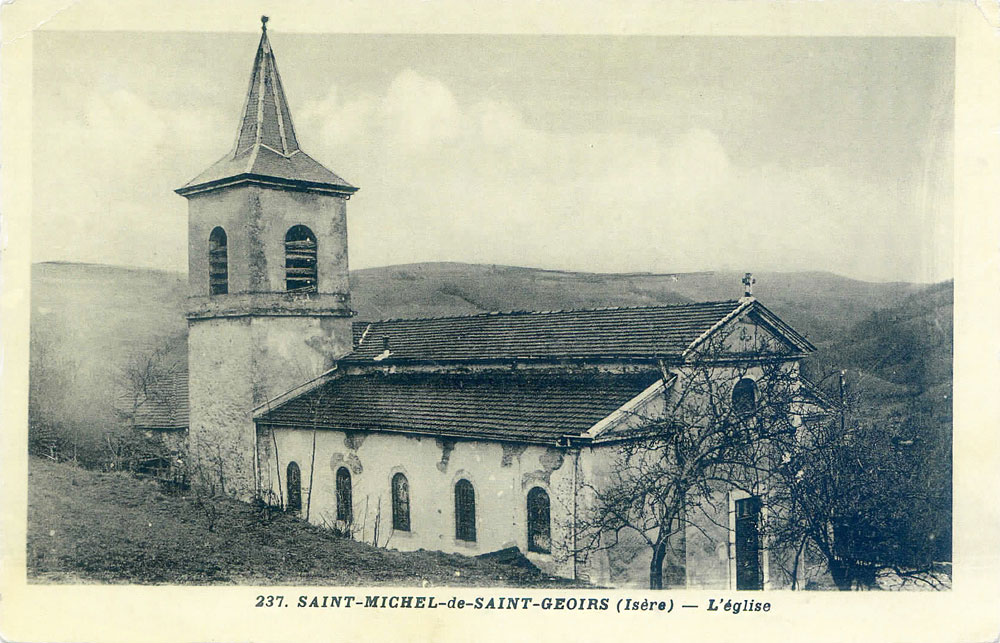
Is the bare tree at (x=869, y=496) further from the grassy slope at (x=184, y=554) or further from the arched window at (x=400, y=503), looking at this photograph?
the arched window at (x=400, y=503)

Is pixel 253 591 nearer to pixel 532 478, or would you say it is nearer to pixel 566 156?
pixel 532 478

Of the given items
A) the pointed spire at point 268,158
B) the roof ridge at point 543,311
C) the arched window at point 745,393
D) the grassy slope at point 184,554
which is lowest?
the grassy slope at point 184,554

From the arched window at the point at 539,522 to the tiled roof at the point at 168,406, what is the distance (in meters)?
7.37

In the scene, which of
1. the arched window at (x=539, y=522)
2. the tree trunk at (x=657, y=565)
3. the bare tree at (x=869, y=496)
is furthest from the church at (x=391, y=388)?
the bare tree at (x=869, y=496)

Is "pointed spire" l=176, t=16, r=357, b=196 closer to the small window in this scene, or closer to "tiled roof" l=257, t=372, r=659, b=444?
"tiled roof" l=257, t=372, r=659, b=444

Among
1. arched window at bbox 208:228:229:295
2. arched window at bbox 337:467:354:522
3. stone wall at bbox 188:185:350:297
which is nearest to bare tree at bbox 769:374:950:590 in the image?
arched window at bbox 337:467:354:522

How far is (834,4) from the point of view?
37.3 feet

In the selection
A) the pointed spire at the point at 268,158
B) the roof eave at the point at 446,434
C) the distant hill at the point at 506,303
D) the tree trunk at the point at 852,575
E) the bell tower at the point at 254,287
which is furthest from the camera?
the bell tower at the point at 254,287

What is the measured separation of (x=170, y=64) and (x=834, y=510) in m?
11.6

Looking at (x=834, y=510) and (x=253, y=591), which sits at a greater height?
(x=834, y=510)

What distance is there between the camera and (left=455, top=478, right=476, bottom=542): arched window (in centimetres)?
1252

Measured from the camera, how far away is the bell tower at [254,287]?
14.7 metres

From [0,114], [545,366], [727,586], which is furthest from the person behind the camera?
[545,366]

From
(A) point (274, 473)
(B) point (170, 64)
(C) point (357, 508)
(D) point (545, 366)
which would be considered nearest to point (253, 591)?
(C) point (357, 508)
